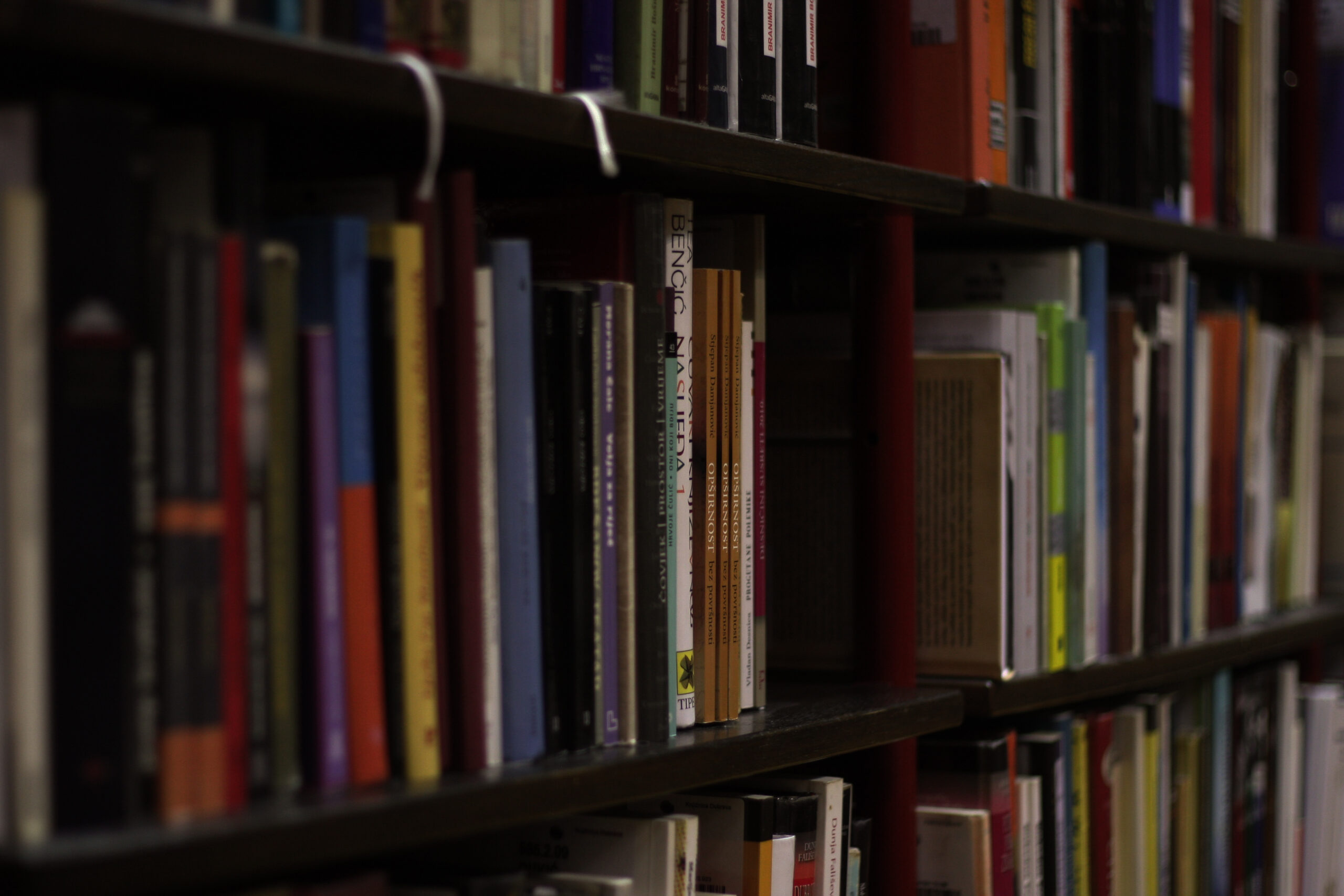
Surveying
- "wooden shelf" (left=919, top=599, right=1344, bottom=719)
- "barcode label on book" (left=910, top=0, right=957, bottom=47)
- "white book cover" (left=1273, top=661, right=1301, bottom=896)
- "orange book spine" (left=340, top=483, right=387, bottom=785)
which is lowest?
"white book cover" (left=1273, top=661, right=1301, bottom=896)

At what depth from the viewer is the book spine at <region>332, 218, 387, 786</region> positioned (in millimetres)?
779

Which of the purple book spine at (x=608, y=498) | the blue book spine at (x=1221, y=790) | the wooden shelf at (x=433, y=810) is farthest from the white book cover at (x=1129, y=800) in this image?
the purple book spine at (x=608, y=498)

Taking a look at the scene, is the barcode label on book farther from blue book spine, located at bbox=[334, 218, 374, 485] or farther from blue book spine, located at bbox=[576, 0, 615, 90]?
blue book spine, located at bbox=[334, 218, 374, 485]

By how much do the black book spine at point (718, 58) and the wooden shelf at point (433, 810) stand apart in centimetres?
46

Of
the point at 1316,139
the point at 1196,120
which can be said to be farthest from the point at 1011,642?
the point at 1316,139

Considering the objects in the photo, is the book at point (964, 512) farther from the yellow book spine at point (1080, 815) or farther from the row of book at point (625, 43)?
the row of book at point (625, 43)

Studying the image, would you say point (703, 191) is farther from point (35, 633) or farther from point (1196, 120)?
point (1196, 120)

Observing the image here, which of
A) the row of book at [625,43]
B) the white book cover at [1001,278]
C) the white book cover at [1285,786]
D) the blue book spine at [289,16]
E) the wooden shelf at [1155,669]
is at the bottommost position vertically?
the white book cover at [1285,786]

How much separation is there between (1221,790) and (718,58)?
1169 mm

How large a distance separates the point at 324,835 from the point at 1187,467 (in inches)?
48.2

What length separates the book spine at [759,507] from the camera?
1132 mm

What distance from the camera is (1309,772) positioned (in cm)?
192

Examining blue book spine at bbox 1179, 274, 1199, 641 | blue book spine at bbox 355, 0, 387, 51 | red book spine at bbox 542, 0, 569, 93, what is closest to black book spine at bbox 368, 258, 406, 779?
blue book spine at bbox 355, 0, 387, 51

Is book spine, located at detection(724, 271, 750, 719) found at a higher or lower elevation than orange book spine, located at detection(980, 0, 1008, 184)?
lower
